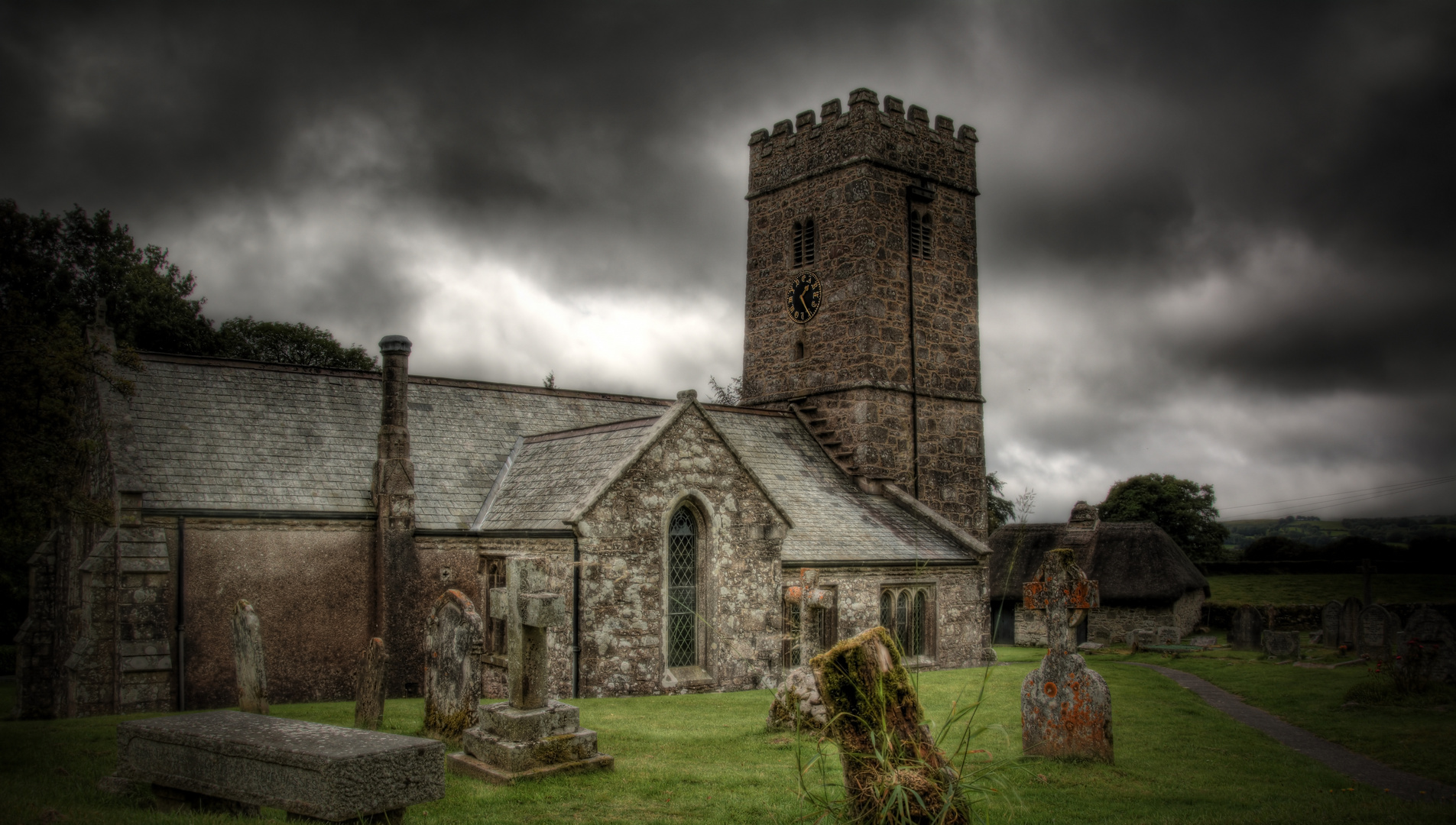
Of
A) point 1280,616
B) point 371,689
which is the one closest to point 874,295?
point 371,689

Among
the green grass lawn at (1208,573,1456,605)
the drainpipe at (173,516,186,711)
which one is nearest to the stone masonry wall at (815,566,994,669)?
the green grass lawn at (1208,573,1456,605)

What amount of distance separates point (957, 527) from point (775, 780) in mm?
17253

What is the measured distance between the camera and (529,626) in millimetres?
10891

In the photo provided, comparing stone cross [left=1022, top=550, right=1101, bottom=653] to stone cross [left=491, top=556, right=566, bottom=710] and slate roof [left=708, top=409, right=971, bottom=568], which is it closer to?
stone cross [left=491, top=556, right=566, bottom=710]

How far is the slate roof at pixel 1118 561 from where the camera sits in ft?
112

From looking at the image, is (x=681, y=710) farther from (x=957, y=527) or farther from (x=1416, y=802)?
(x=957, y=527)

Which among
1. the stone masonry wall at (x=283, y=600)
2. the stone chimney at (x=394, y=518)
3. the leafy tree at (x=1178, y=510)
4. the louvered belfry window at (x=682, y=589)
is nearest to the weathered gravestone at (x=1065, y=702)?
the louvered belfry window at (x=682, y=589)

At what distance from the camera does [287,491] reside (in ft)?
60.9

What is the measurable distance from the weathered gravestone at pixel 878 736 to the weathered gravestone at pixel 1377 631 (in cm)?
2229

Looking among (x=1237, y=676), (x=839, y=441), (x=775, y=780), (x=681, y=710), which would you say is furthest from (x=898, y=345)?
(x=775, y=780)

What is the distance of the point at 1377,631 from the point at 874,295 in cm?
1587

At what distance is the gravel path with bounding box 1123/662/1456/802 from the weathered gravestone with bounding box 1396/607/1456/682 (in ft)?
8.91

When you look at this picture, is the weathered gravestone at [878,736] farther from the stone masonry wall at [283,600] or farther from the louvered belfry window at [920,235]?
the louvered belfry window at [920,235]

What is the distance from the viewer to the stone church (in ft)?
54.6
